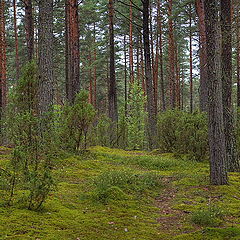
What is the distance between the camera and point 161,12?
79.4 ft

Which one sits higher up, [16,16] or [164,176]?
[16,16]

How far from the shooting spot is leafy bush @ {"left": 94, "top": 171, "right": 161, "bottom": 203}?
5.09 metres

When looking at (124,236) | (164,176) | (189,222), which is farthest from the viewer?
(164,176)

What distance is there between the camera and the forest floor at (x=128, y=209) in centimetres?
355

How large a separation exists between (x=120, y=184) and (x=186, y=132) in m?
4.61

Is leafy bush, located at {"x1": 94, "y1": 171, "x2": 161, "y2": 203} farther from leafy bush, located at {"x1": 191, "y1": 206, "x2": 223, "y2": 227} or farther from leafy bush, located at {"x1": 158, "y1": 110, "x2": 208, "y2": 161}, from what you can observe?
leafy bush, located at {"x1": 158, "y1": 110, "x2": 208, "y2": 161}

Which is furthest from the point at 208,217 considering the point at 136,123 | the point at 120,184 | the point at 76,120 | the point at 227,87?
the point at 136,123

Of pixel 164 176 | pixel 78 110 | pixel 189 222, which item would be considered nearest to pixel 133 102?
pixel 78 110

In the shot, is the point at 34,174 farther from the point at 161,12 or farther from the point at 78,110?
the point at 161,12

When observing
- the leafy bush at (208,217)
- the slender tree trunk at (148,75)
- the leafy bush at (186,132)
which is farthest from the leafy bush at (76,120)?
the slender tree trunk at (148,75)

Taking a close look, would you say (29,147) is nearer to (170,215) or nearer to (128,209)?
(128,209)

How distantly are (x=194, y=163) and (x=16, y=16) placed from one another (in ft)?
67.1

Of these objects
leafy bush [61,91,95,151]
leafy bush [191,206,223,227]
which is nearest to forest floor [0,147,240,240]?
leafy bush [191,206,223,227]

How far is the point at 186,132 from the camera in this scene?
9758mm
